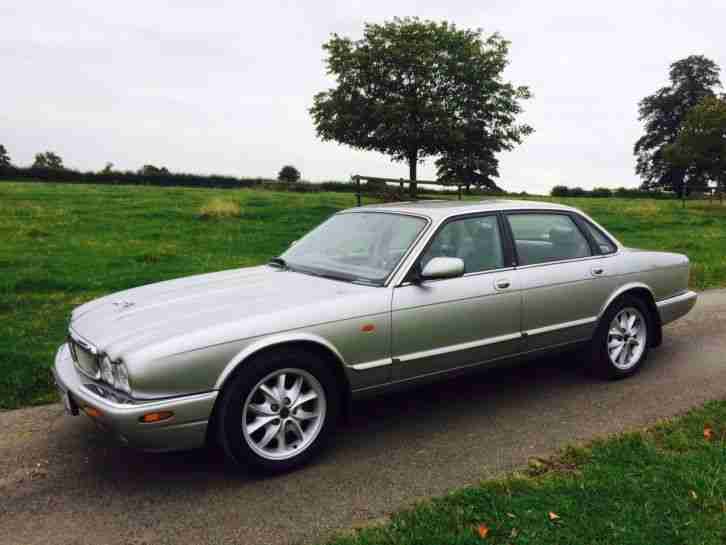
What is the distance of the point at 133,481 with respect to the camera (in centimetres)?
379

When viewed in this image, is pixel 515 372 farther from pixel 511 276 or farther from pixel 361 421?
pixel 361 421

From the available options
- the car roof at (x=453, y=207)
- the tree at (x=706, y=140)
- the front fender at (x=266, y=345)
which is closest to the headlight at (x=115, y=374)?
the front fender at (x=266, y=345)

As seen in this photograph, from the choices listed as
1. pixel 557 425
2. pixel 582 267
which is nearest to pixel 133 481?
pixel 557 425

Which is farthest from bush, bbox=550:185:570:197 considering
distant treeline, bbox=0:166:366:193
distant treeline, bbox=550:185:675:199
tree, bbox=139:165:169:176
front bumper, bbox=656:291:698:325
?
front bumper, bbox=656:291:698:325

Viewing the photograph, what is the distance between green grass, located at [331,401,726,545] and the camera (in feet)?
9.95

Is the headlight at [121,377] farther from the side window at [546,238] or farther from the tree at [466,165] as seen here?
the tree at [466,165]

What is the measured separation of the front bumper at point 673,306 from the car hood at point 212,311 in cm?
296

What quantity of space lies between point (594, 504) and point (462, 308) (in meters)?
1.55

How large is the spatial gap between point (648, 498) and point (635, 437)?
2.66 feet

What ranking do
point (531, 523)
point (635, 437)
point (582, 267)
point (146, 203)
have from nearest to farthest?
point (531, 523)
point (635, 437)
point (582, 267)
point (146, 203)

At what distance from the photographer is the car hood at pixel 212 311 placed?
358 centimetres

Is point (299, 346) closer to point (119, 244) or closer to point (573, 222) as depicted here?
point (573, 222)

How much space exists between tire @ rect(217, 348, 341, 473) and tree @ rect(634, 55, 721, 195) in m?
59.3

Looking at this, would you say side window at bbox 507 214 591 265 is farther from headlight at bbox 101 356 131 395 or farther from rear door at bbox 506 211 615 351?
headlight at bbox 101 356 131 395
